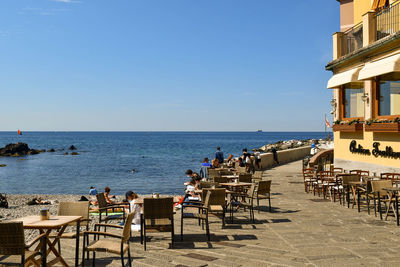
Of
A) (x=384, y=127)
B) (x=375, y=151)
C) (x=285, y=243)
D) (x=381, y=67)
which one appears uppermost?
(x=381, y=67)

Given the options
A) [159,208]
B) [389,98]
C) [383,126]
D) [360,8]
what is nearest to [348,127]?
[389,98]

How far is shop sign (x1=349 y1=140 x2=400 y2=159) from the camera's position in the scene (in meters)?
11.8

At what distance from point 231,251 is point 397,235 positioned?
316 cm

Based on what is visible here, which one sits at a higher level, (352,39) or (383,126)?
(352,39)

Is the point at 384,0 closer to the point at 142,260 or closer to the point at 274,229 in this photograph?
the point at 274,229

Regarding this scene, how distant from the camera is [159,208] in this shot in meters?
6.70

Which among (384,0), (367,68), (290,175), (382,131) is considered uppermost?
(384,0)

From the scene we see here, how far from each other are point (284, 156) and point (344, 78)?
44.6ft

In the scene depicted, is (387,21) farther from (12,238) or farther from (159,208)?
(12,238)

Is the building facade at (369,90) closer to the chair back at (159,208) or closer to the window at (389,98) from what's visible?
the window at (389,98)

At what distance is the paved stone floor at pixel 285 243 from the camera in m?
5.66

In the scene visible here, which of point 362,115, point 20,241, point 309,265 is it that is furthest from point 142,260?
point 362,115

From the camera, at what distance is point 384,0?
546 inches

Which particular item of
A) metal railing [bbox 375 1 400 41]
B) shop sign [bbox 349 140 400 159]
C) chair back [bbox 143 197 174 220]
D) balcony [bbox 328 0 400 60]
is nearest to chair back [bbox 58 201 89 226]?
chair back [bbox 143 197 174 220]
